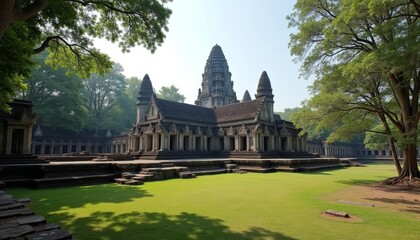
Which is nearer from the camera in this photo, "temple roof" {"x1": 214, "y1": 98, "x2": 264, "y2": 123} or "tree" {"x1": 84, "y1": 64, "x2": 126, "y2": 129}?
"temple roof" {"x1": 214, "y1": 98, "x2": 264, "y2": 123}

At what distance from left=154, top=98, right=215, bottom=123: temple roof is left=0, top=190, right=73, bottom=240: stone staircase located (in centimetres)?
2424

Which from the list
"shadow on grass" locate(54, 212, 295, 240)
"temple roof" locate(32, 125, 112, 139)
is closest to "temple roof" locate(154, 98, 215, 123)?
"temple roof" locate(32, 125, 112, 139)

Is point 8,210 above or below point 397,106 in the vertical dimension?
below

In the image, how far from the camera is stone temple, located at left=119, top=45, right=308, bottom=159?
1109 inches

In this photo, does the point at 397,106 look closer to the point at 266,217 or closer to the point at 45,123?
the point at 266,217

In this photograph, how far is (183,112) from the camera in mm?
32531

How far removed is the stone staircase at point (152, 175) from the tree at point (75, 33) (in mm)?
5571

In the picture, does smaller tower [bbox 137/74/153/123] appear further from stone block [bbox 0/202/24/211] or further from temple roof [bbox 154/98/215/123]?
stone block [bbox 0/202/24/211]

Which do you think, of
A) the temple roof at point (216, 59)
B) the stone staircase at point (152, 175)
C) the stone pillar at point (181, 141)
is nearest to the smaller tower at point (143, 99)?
the stone pillar at point (181, 141)

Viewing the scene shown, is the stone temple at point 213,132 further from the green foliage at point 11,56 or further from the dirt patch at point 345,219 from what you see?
the dirt patch at point 345,219

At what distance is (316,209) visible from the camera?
6.77m

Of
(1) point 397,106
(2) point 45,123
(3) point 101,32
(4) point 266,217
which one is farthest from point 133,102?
(4) point 266,217

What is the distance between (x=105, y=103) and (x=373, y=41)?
54201 mm

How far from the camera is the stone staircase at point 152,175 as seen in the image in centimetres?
1233
